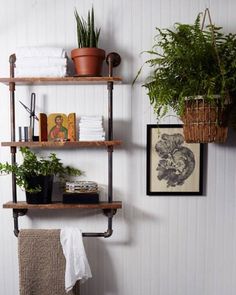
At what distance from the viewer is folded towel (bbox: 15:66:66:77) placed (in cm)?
148

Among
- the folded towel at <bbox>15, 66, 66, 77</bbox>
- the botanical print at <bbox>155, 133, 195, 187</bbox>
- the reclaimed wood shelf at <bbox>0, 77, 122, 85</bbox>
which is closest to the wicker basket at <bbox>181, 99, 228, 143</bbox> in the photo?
the botanical print at <bbox>155, 133, 195, 187</bbox>

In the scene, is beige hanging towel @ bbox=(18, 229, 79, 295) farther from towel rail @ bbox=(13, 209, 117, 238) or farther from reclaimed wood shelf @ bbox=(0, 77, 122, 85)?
reclaimed wood shelf @ bbox=(0, 77, 122, 85)

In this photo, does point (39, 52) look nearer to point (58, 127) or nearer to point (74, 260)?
point (58, 127)

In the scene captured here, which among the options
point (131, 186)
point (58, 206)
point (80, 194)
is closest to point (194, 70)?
point (131, 186)

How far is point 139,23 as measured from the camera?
163 cm

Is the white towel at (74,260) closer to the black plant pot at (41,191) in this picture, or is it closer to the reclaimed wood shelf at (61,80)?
the black plant pot at (41,191)

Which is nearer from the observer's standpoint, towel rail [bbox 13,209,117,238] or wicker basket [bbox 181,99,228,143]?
wicker basket [bbox 181,99,228,143]

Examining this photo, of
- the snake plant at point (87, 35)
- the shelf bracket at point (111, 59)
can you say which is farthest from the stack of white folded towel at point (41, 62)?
the shelf bracket at point (111, 59)

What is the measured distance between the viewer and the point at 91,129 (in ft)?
4.99

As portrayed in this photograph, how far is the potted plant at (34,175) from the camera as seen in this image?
4.91 ft

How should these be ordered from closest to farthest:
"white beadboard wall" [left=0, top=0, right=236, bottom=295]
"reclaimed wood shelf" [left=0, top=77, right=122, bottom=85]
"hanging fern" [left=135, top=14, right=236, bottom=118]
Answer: "hanging fern" [left=135, top=14, right=236, bottom=118]
"reclaimed wood shelf" [left=0, top=77, right=122, bottom=85]
"white beadboard wall" [left=0, top=0, right=236, bottom=295]

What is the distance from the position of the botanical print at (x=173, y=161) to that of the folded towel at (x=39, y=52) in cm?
70

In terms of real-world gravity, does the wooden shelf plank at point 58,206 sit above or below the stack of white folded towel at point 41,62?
below

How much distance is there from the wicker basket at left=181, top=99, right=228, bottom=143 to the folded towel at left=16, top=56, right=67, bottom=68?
2.16ft
